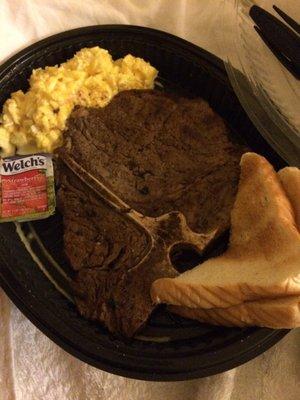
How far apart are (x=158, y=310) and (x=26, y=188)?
445mm

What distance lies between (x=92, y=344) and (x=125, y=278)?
16cm

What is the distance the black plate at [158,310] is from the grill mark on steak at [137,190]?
6 centimetres

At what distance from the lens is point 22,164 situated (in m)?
1.35

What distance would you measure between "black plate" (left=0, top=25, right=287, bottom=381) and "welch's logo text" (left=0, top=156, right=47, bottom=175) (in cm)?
14

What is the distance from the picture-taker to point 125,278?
47.1 inches

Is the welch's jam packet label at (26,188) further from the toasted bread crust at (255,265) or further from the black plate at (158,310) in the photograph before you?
the toasted bread crust at (255,265)

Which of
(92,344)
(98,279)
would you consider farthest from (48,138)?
(92,344)

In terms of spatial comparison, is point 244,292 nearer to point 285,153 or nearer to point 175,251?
point 175,251

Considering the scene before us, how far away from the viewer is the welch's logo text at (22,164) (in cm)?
134

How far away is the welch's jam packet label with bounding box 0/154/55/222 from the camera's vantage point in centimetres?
130

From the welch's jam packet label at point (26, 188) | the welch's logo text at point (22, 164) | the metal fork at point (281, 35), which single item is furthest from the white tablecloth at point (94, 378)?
the metal fork at point (281, 35)

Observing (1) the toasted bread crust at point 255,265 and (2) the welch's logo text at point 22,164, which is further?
(2) the welch's logo text at point 22,164

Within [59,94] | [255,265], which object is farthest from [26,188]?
[255,265]

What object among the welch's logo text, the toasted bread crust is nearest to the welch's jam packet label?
the welch's logo text
